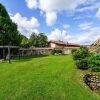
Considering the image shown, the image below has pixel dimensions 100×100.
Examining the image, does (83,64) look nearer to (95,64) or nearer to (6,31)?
(95,64)

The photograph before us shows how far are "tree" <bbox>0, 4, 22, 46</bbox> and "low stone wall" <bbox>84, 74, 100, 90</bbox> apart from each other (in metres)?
30.3

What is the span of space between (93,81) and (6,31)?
32152 mm

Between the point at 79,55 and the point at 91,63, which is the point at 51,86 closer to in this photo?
the point at 91,63

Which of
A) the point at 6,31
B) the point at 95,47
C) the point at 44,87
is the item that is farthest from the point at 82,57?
the point at 6,31

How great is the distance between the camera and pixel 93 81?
20562mm

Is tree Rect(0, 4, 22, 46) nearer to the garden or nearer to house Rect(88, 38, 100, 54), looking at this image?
house Rect(88, 38, 100, 54)

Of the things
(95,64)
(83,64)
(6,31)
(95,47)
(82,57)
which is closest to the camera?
(95,64)

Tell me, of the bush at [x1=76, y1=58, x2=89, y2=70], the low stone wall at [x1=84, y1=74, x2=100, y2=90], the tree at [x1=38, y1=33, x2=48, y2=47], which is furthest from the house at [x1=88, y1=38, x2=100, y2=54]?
the tree at [x1=38, y1=33, x2=48, y2=47]

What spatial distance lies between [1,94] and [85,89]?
716 cm

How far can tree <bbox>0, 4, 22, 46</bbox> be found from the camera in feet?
157

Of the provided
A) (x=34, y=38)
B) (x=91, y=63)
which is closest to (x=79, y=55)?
(x=91, y=63)

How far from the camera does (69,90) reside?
1781 centimetres

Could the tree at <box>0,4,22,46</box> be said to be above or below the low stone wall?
above

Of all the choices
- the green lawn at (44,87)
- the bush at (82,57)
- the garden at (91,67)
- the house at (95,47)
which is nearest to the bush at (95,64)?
the garden at (91,67)
